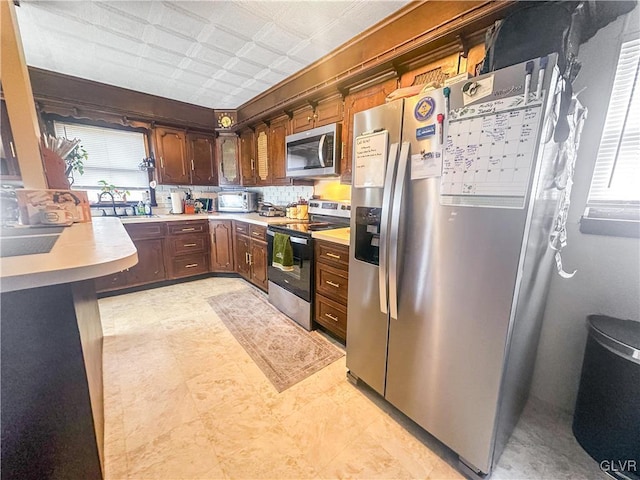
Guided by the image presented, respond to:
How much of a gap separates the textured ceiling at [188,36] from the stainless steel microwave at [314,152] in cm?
72

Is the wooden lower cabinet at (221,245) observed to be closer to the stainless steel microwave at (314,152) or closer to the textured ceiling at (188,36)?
the stainless steel microwave at (314,152)

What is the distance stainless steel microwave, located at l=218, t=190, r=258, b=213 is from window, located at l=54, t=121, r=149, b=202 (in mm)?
1059

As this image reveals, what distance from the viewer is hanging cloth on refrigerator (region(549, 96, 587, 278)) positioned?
109 cm

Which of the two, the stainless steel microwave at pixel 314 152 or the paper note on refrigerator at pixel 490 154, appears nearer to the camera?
the paper note on refrigerator at pixel 490 154

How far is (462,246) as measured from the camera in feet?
3.55

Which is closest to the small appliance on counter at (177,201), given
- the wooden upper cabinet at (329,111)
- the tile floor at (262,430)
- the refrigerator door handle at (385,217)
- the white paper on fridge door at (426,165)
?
the tile floor at (262,430)

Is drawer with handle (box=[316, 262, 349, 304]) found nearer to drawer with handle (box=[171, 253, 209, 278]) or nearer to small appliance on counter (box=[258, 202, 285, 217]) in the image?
small appliance on counter (box=[258, 202, 285, 217])

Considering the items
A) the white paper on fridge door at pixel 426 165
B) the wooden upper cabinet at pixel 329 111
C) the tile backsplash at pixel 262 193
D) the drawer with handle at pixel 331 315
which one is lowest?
the drawer with handle at pixel 331 315

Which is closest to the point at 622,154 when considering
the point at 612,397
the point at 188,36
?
the point at 612,397

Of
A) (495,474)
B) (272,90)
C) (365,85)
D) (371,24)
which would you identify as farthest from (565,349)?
(272,90)

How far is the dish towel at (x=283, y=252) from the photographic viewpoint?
241 centimetres

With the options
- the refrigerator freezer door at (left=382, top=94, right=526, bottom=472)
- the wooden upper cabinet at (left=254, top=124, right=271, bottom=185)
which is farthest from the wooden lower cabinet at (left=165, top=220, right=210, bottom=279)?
the refrigerator freezer door at (left=382, top=94, right=526, bottom=472)

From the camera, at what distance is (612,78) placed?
1.26m

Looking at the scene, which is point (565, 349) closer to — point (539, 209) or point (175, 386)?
point (539, 209)
